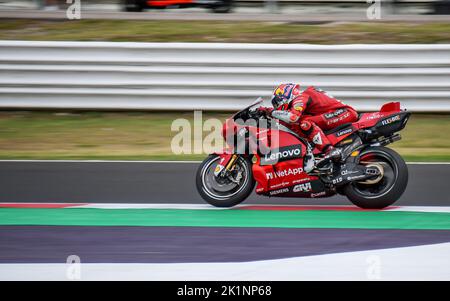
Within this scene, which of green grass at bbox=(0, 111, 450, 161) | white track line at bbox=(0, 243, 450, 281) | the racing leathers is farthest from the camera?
green grass at bbox=(0, 111, 450, 161)

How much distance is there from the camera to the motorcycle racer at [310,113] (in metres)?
8.24

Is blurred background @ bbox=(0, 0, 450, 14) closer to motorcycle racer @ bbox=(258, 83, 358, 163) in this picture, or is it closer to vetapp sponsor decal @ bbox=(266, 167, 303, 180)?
motorcycle racer @ bbox=(258, 83, 358, 163)

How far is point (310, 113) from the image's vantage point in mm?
8508

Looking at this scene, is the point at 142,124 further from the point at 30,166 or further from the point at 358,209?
the point at 358,209

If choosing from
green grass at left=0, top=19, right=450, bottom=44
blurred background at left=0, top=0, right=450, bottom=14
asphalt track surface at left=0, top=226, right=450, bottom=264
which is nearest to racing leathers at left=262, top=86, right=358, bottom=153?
asphalt track surface at left=0, top=226, right=450, bottom=264

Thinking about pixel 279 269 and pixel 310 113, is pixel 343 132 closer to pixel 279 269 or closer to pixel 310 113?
pixel 310 113

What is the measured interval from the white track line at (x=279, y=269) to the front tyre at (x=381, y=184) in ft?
4.64

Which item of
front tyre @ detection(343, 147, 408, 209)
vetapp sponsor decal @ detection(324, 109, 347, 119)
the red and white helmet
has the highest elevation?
the red and white helmet

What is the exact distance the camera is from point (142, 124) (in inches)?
514

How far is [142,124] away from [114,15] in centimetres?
505

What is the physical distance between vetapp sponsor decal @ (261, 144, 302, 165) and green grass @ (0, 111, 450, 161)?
9.85 feet

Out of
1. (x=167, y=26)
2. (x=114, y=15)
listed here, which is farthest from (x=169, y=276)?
(x=114, y=15)

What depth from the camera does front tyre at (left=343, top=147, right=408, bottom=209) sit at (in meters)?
8.12

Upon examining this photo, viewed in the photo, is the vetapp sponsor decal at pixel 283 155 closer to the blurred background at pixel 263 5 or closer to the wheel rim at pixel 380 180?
the wheel rim at pixel 380 180
